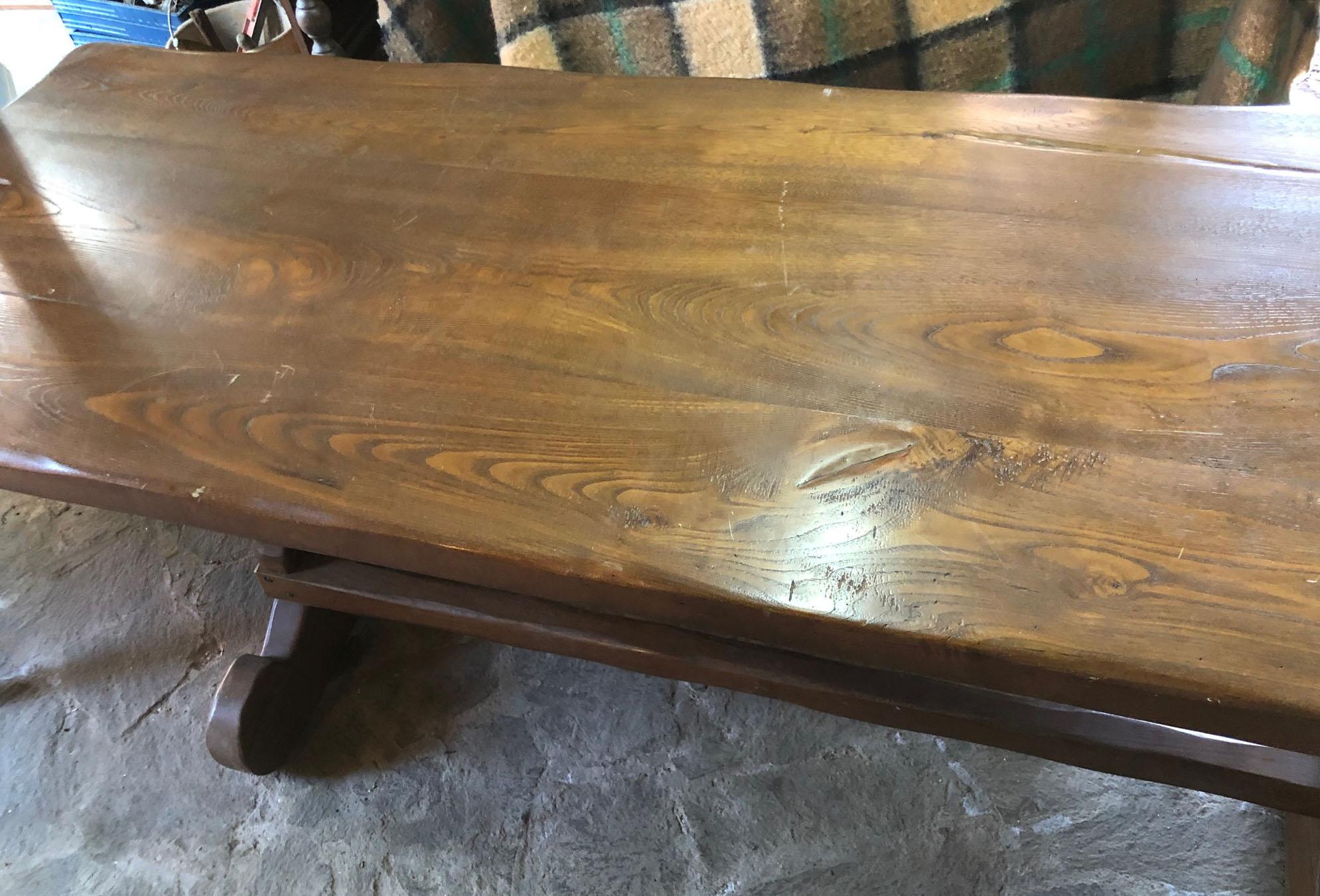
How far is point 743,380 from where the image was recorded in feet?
2.26

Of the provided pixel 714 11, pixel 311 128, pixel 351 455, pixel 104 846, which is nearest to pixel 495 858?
pixel 104 846

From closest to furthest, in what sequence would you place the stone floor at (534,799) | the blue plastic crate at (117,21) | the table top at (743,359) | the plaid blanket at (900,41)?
the table top at (743,359)
the stone floor at (534,799)
the plaid blanket at (900,41)
the blue plastic crate at (117,21)

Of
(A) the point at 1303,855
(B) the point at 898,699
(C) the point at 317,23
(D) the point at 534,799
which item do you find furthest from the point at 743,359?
(C) the point at 317,23

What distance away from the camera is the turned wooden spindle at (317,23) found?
5.22ft

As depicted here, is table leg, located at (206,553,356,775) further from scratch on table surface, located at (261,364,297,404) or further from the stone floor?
scratch on table surface, located at (261,364,297,404)

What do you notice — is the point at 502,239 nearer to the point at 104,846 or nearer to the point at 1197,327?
the point at 1197,327

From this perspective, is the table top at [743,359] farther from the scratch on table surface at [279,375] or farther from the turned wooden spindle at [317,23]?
the turned wooden spindle at [317,23]

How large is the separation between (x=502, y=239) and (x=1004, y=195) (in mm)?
458

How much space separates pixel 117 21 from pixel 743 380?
1924 millimetres

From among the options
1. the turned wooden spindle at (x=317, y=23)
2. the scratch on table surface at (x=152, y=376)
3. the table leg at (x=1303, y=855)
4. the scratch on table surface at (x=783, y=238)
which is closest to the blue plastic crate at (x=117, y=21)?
the turned wooden spindle at (x=317, y=23)

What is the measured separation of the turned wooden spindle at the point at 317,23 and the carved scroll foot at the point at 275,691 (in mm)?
1026

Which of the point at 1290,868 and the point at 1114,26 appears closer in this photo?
the point at 1290,868

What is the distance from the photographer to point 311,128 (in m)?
0.98

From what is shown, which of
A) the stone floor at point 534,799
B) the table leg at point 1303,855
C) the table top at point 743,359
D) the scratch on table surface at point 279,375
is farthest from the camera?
the stone floor at point 534,799
